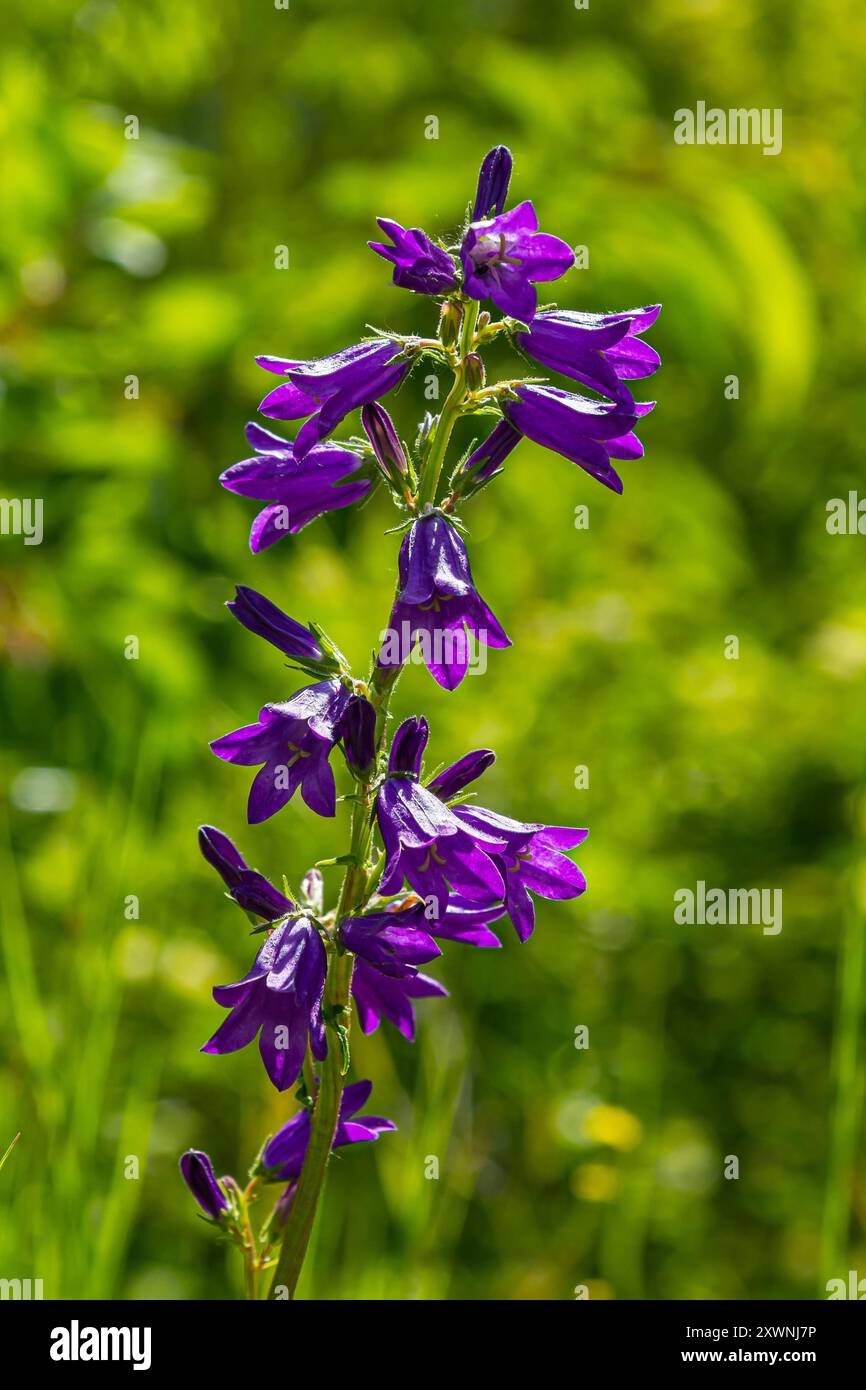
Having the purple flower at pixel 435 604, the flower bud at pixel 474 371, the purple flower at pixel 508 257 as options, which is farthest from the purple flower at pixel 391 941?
the purple flower at pixel 508 257

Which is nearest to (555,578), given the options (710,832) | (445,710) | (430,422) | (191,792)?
(445,710)

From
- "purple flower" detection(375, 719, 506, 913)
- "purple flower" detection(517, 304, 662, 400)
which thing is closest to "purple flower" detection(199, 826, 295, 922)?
"purple flower" detection(375, 719, 506, 913)

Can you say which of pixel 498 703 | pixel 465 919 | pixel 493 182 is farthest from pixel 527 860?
pixel 498 703

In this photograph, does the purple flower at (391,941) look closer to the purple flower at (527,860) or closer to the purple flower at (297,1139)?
the purple flower at (527,860)

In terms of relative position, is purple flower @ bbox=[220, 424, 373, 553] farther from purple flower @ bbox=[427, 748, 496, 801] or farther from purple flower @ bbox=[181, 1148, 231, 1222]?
purple flower @ bbox=[181, 1148, 231, 1222]

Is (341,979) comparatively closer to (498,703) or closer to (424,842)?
(424,842)
